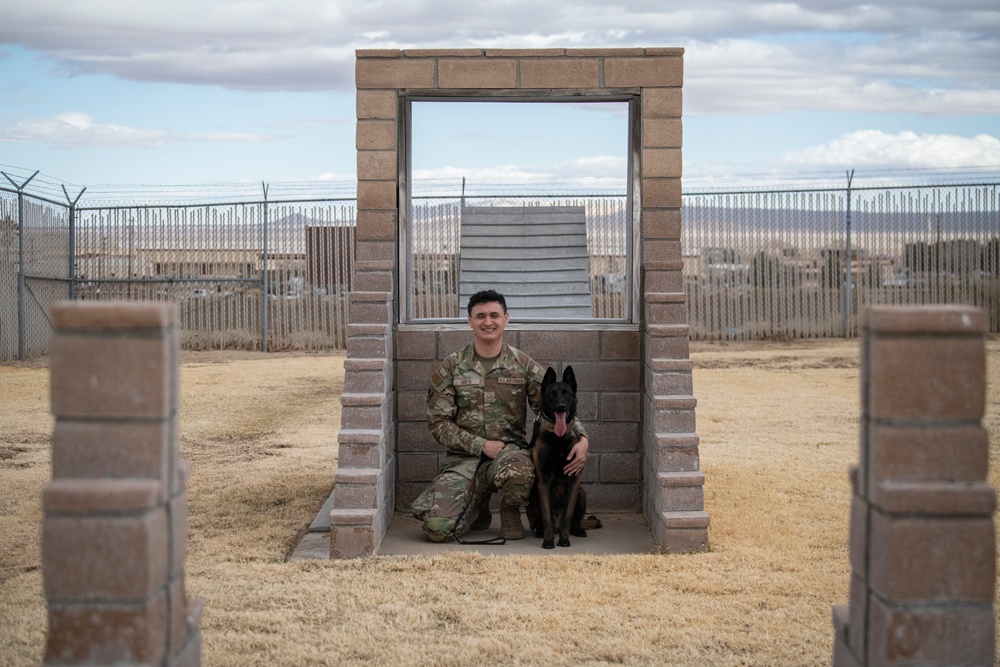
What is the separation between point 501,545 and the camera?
6.75 m

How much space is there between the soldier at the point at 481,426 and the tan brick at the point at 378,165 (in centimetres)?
133

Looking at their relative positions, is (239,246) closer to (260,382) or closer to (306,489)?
(260,382)

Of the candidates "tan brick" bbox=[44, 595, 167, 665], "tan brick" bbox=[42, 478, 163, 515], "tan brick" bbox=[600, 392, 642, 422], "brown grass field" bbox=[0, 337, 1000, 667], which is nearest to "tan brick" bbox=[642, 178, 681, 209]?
"tan brick" bbox=[600, 392, 642, 422]

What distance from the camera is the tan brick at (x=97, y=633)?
326 centimetres

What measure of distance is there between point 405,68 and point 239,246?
14.4m

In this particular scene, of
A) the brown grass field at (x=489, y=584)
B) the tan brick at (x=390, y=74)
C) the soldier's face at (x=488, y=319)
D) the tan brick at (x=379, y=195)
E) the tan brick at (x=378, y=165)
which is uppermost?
the tan brick at (x=390, y=74)

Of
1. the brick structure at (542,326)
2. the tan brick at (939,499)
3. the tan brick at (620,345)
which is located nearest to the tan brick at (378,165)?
the brick structure at (542,326)

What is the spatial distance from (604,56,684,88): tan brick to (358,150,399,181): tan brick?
5.40 ft

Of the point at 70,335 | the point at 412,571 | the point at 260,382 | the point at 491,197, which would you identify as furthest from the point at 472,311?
the point at 491,197

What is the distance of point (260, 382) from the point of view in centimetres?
1636

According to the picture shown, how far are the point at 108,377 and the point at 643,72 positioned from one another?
17.6 feet

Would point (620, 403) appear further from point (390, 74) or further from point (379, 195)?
point (390, 74)

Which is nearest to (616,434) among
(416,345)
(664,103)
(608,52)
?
(416,345)

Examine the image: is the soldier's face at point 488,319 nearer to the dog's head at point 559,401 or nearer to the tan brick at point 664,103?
the dog's head at point 559,401
